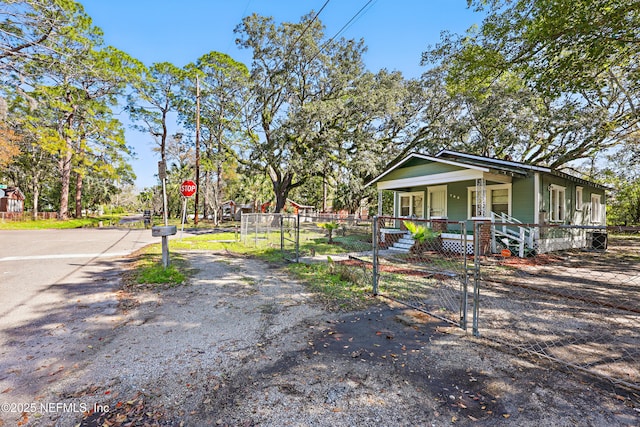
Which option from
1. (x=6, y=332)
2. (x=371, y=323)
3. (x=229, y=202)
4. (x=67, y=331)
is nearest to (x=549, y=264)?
(x=371, y=323)

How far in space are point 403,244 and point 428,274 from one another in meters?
5.02

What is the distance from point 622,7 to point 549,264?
6.64 meters

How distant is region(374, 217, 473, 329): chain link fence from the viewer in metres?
4.48

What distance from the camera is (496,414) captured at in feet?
7.18

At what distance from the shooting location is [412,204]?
15148 millimetres

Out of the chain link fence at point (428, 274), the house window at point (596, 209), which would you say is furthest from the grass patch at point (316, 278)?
the house window at point (596, 209)

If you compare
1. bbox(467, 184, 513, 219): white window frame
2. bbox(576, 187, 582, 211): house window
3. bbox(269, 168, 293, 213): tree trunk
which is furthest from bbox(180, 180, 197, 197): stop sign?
bbox(576, 187, 582, 211): house window

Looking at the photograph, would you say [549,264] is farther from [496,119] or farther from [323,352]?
[496,119]

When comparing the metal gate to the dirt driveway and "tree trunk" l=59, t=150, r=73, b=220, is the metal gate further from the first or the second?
"tree trunk" l=59, t=150, r=73, b=220

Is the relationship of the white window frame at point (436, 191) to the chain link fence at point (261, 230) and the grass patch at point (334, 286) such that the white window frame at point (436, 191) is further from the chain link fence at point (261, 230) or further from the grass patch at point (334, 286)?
the grass patch at point (334, 286)

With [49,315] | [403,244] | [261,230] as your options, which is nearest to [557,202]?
[403,244]

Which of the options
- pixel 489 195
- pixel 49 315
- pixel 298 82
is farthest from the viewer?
pixel 298 82

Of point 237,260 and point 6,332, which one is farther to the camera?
point 237,260

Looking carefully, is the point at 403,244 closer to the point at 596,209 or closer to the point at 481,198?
the point at 481,198
